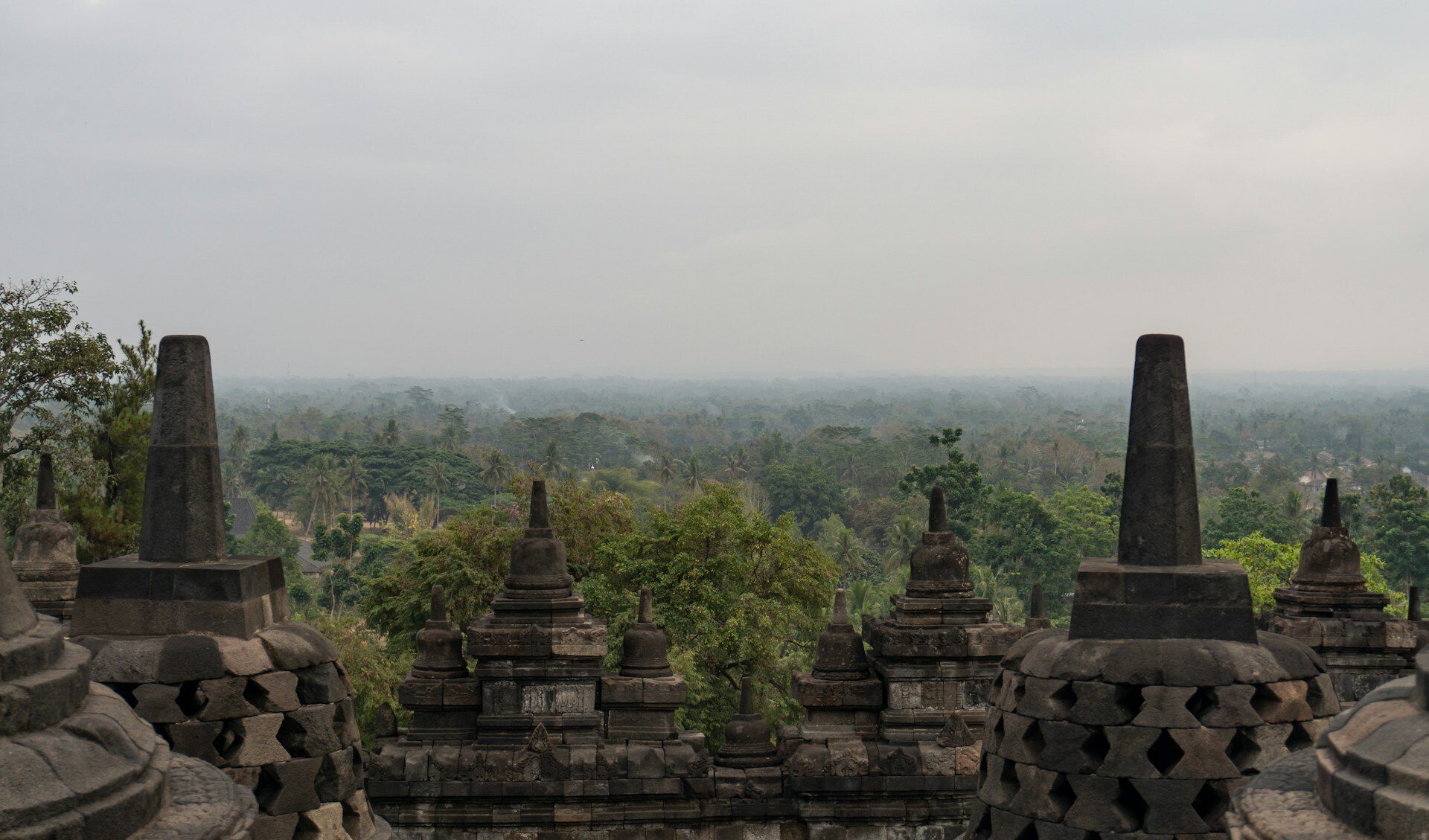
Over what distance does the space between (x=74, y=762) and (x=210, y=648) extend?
8.81 ft

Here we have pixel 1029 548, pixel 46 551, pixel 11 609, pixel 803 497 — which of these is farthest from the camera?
pixel 803 497

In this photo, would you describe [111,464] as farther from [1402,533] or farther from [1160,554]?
[1402,533]

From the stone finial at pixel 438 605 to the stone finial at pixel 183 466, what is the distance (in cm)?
408

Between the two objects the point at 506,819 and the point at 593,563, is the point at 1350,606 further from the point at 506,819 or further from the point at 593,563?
the point at 593,563

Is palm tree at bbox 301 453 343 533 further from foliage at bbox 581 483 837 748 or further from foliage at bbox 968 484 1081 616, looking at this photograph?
foliage at bbox 581 483 837 748

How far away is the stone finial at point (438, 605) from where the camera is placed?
35.2 feet

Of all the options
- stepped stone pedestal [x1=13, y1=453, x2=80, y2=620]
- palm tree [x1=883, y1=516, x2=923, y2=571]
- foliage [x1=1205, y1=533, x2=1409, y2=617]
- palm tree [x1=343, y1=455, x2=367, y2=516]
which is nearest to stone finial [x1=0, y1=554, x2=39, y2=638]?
stepped stone pedestal [x1=13, y1=453, x2=80, y2=620]

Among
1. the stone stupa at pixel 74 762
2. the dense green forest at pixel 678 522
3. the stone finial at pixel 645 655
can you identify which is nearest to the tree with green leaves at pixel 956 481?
the dense green forest at pixel 678 522

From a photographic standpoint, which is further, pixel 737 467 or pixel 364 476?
pixel 737 467

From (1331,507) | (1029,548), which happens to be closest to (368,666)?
(1331,507)

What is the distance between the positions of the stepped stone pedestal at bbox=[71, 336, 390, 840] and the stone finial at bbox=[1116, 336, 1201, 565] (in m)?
4.17

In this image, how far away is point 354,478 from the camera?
9125 centimetres

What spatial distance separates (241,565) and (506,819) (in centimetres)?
434

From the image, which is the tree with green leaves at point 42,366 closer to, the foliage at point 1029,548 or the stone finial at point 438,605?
the stone finial at point 438,605
